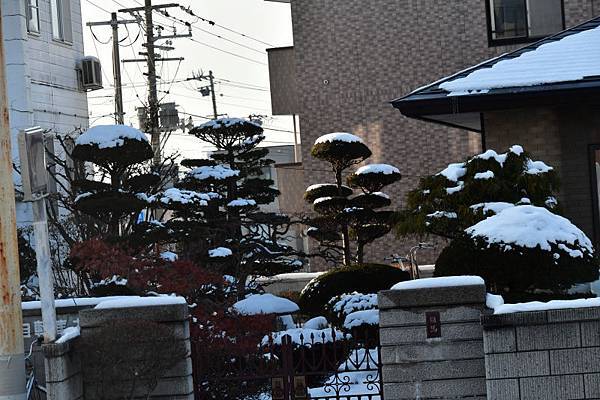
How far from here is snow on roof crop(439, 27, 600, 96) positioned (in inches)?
559

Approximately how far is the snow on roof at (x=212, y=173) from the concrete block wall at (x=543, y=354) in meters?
11.6

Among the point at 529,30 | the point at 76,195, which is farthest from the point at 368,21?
the point at 76,195

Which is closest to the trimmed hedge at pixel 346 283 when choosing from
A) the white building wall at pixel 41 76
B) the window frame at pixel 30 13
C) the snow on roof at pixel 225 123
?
the snow on roof at pixel 225 123

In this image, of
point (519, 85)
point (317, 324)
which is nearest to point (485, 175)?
point (519, 85)

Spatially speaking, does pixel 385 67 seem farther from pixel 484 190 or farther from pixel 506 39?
pixel 484 190

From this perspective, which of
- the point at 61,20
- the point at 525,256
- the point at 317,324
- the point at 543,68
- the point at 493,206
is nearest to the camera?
the point at 525,256

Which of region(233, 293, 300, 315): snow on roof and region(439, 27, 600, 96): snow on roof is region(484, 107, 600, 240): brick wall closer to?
region(439, 27, 600, 96): snow on roof

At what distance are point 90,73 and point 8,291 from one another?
1654 centimetres

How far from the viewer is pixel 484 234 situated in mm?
10875

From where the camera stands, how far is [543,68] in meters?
14.6

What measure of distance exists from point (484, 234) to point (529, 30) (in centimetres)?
1342

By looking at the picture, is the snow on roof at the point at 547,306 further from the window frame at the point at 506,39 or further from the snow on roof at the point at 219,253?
the window frame at the point at 506,39

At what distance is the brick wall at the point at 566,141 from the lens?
1480cm

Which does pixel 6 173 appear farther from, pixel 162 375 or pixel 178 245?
pixel 178 245
